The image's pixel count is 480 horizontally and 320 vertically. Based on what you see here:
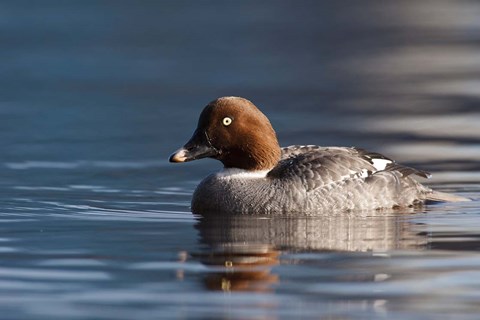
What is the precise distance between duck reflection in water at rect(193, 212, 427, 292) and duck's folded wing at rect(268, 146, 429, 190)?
488mm

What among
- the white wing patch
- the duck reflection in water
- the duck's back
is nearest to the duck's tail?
the duck's back

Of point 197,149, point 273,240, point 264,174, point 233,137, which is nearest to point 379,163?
point 264,174

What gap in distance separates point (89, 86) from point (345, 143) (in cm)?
537

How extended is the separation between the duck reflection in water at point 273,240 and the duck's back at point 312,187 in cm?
24

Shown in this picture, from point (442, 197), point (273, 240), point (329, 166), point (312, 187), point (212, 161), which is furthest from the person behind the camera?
point (212, 161)

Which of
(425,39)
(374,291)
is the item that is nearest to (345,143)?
(374,291)

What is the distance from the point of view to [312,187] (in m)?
11.4

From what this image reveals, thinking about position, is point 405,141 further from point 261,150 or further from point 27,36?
point 27,36

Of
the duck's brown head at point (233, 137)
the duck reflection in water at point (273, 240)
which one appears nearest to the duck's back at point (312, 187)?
the duck's brown head at point (233, 137)

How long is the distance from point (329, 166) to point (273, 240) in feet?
6.62

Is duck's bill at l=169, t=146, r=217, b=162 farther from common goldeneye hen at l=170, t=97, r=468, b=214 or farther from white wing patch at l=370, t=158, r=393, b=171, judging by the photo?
white wing patch at l=370, t=158, r=393, b=171

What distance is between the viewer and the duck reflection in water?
8.27m

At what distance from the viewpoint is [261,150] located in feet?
37.9

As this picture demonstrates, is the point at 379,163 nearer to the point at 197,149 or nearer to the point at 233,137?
the point at 233,137
